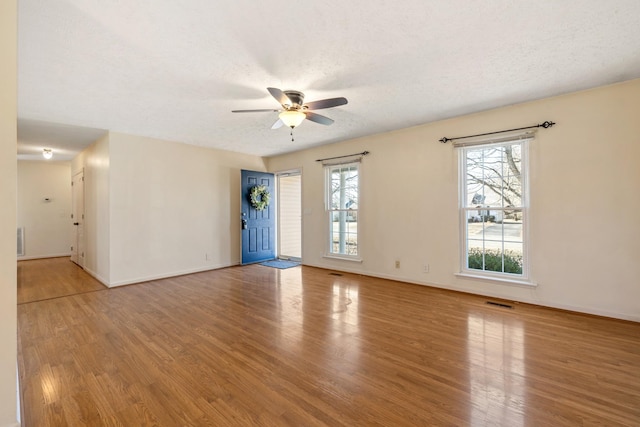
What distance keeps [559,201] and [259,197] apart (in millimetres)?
5357

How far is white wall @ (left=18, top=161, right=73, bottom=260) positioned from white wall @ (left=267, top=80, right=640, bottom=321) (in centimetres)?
848

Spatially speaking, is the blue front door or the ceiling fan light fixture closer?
the ceiling fan light fixture

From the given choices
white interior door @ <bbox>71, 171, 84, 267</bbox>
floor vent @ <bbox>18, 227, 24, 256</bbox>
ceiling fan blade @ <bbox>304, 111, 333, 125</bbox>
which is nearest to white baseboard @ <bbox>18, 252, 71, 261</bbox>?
floor vent @ <bbox>18, 227, 24, 256</bbox>

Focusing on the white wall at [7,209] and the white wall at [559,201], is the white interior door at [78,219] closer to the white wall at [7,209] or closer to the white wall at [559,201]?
the white wall at [7,209]

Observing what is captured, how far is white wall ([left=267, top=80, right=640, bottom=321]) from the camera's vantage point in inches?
120

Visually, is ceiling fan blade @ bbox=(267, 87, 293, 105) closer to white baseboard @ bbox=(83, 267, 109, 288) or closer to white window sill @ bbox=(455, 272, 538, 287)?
white window sill @ bbox=(455, 272, 538, 287)

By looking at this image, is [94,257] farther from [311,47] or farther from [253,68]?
[311,47]

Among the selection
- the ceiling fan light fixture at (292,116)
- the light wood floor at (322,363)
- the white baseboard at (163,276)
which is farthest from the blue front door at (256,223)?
the ceiling fan light fixture at (292,116)

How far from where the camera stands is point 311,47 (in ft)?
7.62

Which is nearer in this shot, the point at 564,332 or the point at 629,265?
the point at 564,332

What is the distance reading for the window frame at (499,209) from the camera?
11.9ft

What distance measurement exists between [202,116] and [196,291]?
8.50 ft

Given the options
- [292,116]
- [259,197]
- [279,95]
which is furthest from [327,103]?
[259,197]

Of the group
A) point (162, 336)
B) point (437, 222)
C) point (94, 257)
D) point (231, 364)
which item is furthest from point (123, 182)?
point (437, 222)
